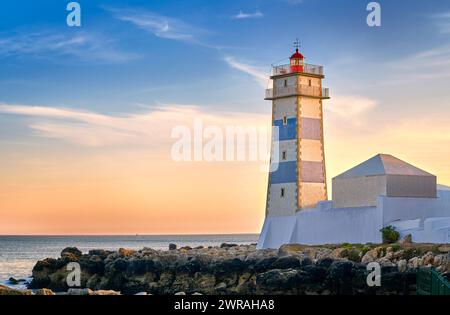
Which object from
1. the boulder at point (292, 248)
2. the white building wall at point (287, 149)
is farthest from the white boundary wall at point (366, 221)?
the white building wall at point (287, 149)

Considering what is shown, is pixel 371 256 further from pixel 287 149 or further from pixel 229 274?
pixel 287 149

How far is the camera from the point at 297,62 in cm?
3484

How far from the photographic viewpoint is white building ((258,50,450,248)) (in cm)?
3070

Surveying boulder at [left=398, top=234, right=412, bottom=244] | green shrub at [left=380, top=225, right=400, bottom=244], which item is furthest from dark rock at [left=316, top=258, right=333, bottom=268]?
green shrub at [left=380, top=225, right=400, bottom=244]

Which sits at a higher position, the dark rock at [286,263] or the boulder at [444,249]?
the boulder at [444,249]

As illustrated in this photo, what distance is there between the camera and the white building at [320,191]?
101 ft

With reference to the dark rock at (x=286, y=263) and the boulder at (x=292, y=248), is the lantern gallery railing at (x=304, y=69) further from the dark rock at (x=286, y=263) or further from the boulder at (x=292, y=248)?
the dark rock at (x=286, y=263)

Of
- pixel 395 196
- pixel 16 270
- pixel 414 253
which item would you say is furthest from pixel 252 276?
pixel 16 270

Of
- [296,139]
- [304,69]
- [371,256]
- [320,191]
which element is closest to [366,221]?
[371,256]

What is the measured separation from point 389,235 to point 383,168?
287 centimetres

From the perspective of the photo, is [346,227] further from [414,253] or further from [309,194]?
[414,253]

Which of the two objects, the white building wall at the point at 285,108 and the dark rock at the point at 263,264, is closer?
the dark rock at the point at 263,264

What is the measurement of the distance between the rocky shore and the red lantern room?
6881 millimetres
